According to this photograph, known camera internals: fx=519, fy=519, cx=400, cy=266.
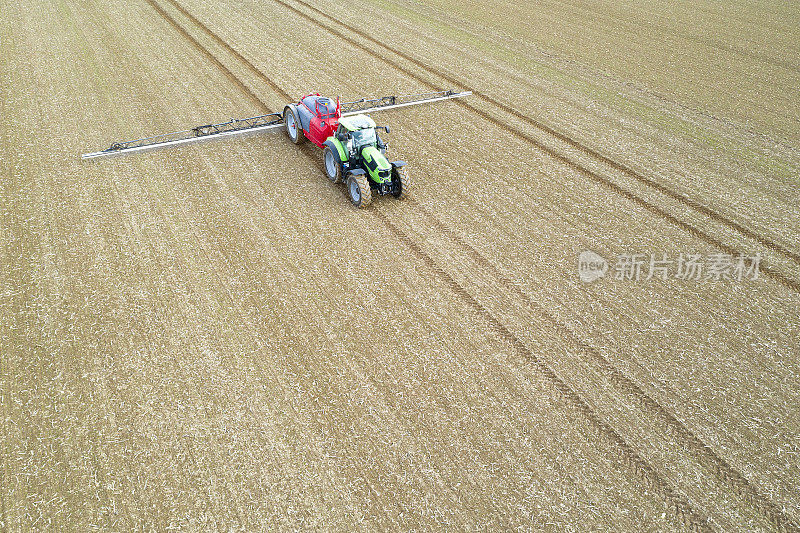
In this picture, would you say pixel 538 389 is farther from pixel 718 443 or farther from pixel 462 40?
pixel 462 40

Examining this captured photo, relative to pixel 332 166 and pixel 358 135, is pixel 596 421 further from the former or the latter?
pixel 332 166

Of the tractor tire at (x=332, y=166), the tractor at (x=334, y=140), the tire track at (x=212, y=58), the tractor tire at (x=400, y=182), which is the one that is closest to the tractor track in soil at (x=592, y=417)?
the tractor tire at (x=400, y=182)

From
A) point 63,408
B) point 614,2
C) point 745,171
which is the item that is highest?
point 614,2

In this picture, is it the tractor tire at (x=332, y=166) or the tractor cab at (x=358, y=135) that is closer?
the tractor cab at (x=358, y=135)

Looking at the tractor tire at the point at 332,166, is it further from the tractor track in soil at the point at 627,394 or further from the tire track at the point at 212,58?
the tire track at the point at 212,58

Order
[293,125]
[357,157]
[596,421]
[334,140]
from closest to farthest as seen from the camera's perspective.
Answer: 1. [596,421]
2. [357,157]
3. [334,140]
4. [293,125]

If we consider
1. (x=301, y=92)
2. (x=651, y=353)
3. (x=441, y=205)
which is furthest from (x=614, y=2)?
(x=651, y=353)

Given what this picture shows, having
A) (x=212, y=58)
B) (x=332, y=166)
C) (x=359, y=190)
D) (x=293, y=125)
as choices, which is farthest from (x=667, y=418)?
(x=212, y=58)

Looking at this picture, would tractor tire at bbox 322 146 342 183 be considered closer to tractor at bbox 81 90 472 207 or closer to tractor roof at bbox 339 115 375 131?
tractor at bbox 81 90 472 207
